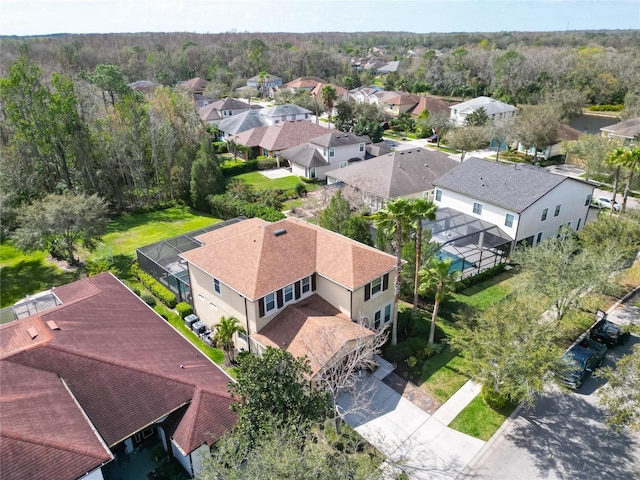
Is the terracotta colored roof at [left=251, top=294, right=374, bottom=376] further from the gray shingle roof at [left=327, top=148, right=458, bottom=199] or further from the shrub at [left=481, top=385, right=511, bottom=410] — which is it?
the gray shingle roof at [left=327, top=148, right=458, bottom=199]

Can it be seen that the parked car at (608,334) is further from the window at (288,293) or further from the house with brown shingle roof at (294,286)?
the window at (288,293)

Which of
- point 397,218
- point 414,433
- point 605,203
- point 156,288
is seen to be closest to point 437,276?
point 397,218

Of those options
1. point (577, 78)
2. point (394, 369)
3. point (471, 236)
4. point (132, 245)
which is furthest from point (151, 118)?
point (577, 78)

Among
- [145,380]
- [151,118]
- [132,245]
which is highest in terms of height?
[151,118]

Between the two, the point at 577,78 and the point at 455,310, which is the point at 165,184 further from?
the point at 577,78

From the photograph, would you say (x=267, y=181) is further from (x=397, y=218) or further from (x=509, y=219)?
(x=397, y=218)
